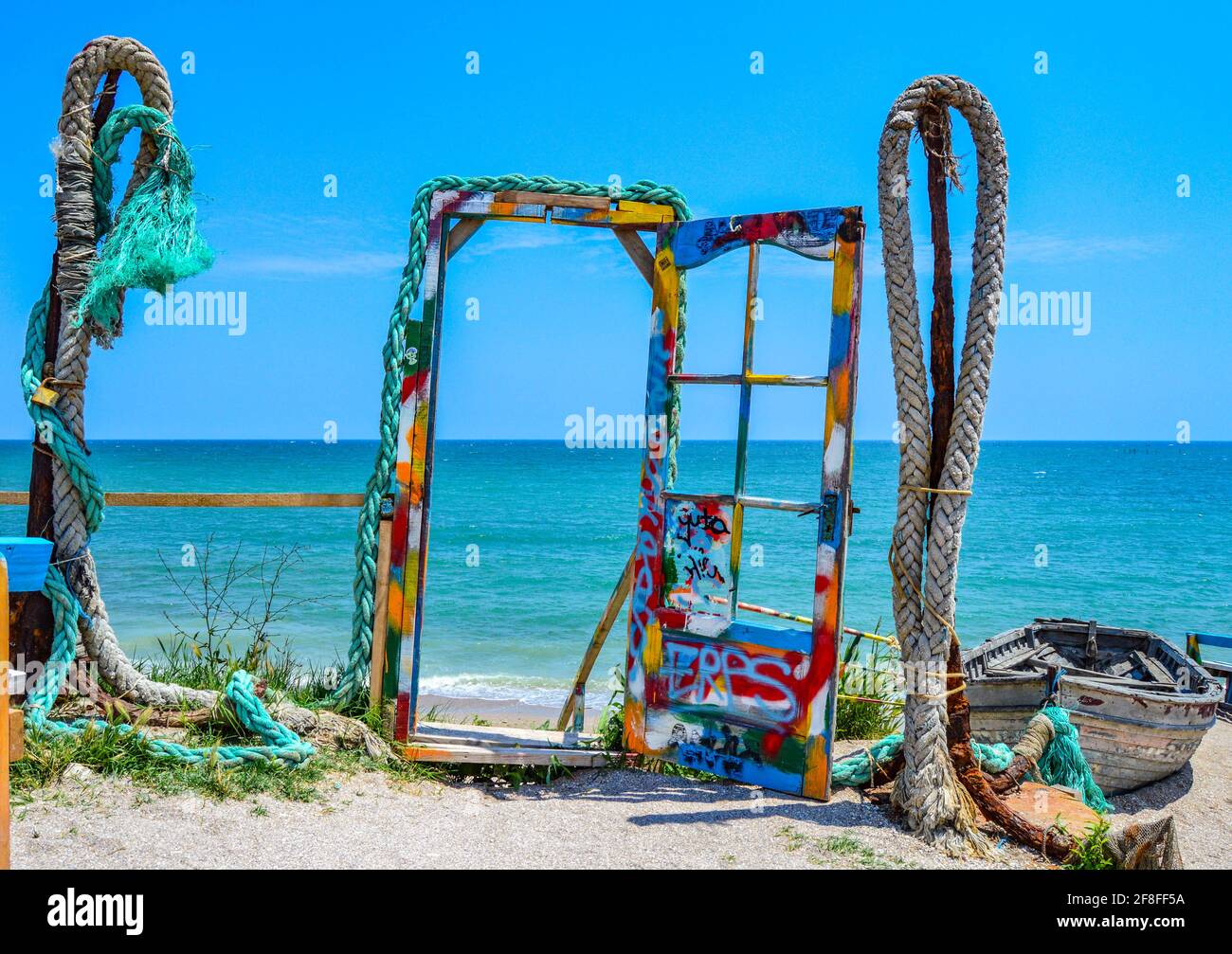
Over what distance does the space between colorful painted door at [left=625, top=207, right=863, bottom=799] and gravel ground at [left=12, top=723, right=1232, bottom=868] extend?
259 millimetres

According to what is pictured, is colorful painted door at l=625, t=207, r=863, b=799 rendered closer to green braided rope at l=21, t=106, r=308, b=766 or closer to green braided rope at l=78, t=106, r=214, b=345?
green braided rope at l=21, t=106, r=308, b=766

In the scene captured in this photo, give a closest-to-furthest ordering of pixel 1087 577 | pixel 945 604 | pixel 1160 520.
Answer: pixel 945 604 → pixel 1087 577 → pixel 1160 520

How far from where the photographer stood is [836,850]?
4031mm

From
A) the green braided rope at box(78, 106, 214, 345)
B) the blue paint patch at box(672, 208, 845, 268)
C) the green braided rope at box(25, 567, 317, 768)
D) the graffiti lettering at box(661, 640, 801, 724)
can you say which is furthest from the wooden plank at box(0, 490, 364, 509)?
the blue paint patch at box(672, 208, 845, 268)

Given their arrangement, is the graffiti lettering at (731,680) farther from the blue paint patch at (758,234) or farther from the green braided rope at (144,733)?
the blue paint patch at (758,234)

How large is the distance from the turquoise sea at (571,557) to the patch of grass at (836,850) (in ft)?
19.7

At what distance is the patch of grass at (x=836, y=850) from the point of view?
155 inches

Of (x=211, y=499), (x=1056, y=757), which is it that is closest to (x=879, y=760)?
(x=1056, y=757)
